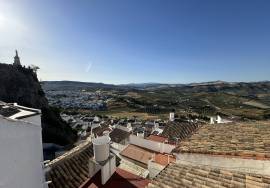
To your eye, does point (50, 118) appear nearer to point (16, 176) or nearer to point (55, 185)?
point (55, 185)

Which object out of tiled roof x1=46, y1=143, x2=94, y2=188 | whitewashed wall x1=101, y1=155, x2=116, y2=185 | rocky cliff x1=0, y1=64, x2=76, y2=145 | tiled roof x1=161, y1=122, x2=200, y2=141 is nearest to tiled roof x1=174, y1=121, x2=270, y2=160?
whitewashed wall x1=101, y1=155, x2=116, y2=185

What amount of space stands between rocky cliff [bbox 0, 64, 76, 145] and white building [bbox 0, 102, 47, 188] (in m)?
51.3

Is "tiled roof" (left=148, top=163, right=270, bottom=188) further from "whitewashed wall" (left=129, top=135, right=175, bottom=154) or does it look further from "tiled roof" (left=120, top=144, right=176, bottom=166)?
"whitewashed wall" (left=129, top=135, right=175, bottom=154)

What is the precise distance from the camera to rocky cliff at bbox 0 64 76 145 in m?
59.9

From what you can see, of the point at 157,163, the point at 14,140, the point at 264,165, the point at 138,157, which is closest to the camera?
the point at 14,140

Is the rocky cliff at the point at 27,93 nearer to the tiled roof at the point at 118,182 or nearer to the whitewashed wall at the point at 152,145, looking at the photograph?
the whitewashed wall at the point at 152,145

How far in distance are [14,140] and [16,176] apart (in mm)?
842

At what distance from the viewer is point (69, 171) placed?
36.6 ft

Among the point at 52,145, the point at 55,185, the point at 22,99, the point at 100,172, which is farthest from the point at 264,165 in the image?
the point at 22,99

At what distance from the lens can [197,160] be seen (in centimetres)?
872

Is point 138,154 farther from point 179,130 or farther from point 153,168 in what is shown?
point 179,130

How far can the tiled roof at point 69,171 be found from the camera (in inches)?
406

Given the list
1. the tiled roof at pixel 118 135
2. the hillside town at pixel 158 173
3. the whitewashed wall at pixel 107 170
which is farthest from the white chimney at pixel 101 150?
the tiled roof at pixel 118 135

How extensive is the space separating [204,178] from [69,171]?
20.5 feet
